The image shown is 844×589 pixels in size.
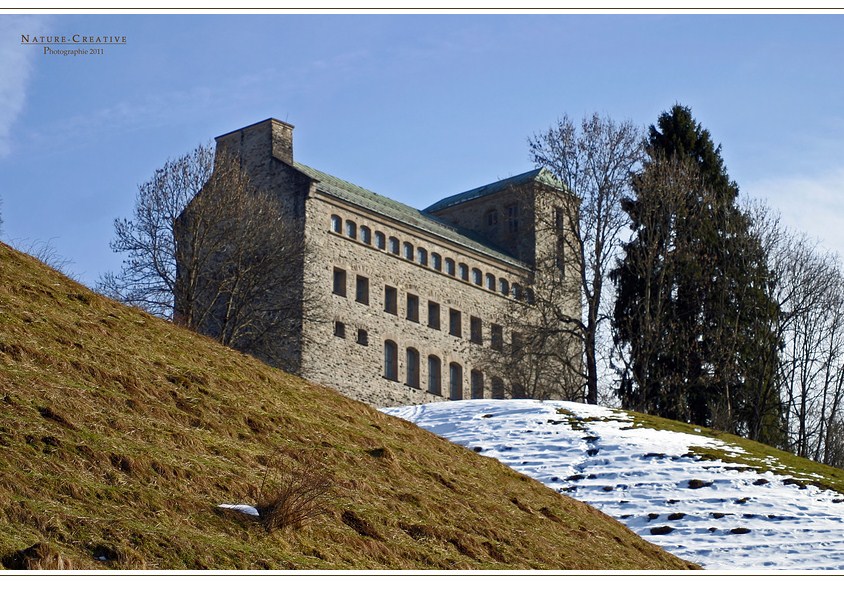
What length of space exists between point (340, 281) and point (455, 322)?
7.55 m

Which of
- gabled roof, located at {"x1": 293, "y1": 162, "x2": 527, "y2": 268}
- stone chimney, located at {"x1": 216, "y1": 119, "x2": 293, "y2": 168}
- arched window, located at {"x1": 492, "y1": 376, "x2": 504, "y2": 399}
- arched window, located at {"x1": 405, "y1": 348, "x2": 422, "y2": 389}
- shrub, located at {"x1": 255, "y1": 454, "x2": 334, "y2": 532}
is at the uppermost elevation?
stone chimney, located at {"x1": 216, "y1": 119, "x2": 293, "y2": 168}

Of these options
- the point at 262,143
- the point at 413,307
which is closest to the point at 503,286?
the point at 413,307

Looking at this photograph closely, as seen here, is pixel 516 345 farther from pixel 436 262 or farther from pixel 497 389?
pixel 436 262

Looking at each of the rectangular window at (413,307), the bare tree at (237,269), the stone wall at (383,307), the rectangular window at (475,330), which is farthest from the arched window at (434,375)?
the bare tree at (237,269)

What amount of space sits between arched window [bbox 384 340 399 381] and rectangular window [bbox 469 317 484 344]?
17.0 ft

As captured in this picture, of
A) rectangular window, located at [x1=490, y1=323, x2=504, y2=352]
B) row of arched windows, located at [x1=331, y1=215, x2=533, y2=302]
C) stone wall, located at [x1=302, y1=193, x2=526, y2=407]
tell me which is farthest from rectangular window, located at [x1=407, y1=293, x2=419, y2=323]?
rectangular window, located at [x1=490, y1=323, x2=504, y2=352]

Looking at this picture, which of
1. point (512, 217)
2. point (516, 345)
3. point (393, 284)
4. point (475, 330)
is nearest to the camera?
point (516, 345)

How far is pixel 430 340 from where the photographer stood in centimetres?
5706

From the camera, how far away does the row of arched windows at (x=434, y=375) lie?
54.9 m

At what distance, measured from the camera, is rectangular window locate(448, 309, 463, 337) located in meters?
58.5

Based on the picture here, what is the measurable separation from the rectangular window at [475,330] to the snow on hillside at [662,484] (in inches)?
1133

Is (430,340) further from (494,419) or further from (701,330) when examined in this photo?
(494,419)

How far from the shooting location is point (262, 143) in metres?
54.2

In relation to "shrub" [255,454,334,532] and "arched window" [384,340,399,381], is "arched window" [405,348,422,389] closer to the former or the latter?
"arched window" [384,340,399,381]
